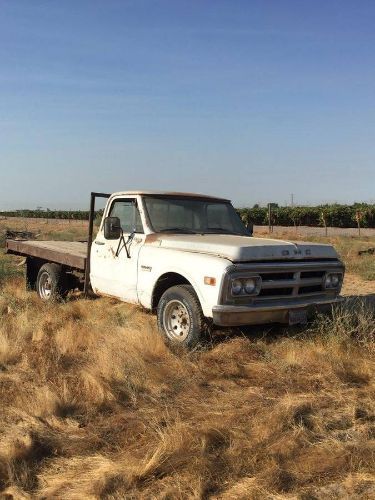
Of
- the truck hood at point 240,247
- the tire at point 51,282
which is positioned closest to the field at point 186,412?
the truck hood at point 240,247

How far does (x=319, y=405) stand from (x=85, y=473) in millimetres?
2065

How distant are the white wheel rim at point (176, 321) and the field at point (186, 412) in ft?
0.77

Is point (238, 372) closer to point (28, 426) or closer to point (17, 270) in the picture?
point (28, 426)

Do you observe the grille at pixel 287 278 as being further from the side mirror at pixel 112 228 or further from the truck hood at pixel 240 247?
the side mirror at pixel 112 228

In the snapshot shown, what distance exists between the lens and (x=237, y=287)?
17.9 feet

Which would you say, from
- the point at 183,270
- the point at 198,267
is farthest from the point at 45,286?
the point at 198,267

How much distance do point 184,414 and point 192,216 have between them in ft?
11.6

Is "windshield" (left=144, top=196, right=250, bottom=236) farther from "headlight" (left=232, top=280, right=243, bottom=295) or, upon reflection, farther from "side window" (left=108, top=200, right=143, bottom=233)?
"headlight" (left=232, top=280, right=243, bottom=295)

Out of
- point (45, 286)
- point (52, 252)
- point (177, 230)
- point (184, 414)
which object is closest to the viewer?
point (184, 414)

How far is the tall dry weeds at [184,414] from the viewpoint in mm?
3166

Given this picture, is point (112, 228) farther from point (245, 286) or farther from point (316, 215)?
point (316, 215)

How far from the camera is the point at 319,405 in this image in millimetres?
4379

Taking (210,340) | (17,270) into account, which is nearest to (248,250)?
(210,340)

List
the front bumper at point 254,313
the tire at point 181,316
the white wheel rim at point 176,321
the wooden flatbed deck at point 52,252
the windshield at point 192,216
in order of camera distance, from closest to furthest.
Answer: the front bumper at point 254,313 < the tire at point 181,316 < the white wheel rim at point 176,321 < the windshield at point 192,216 < the wooden flatbed deck at point 52,252
